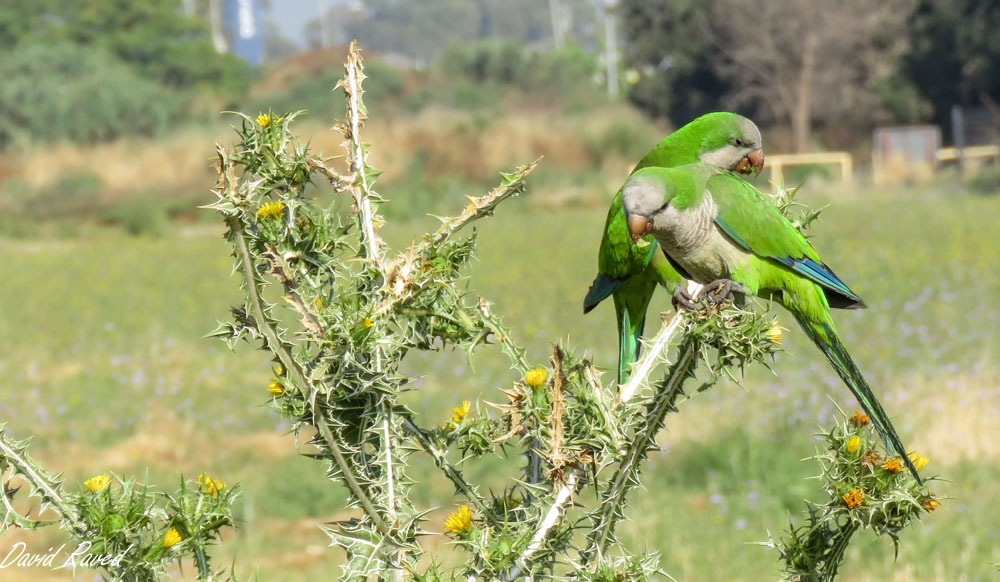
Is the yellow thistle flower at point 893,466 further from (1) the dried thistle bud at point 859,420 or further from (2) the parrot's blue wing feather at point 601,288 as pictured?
(2) the parrot's blue wing feather at point 601,288

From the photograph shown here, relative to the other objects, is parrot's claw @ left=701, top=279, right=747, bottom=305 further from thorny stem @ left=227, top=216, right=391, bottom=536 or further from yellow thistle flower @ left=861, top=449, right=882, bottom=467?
thorny stem @ left=227, top=216, right=391, bottom=536

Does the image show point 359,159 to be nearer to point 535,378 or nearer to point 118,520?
point 535,378

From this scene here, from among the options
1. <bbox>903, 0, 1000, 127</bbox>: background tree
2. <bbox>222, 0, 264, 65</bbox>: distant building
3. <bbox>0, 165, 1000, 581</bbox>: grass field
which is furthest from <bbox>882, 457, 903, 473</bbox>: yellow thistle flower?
<bbox>222, 0, 264, 65</bbox>: distant building

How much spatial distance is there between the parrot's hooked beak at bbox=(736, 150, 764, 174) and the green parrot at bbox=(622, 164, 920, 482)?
2.0 inches

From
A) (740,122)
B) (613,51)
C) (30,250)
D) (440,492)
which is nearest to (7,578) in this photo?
(440,492)

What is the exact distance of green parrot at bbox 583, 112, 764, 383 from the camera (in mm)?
2838

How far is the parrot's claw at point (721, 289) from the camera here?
2471mm

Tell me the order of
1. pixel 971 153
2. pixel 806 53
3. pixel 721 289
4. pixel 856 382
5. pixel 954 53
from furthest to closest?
pixel 806 53 → pixel 954 53 → pixel 971 153 → pixel 721 289 → pixel 856 382

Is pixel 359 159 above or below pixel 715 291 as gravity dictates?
above

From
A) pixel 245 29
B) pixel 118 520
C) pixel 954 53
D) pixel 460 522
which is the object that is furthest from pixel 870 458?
pixel 245 29

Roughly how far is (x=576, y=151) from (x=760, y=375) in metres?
22.1

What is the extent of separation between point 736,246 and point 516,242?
14920mm

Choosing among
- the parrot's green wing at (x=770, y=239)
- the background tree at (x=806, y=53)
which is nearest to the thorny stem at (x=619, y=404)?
the parrot's green wing at (x=770, y=239)

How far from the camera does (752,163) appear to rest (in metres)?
2.83
